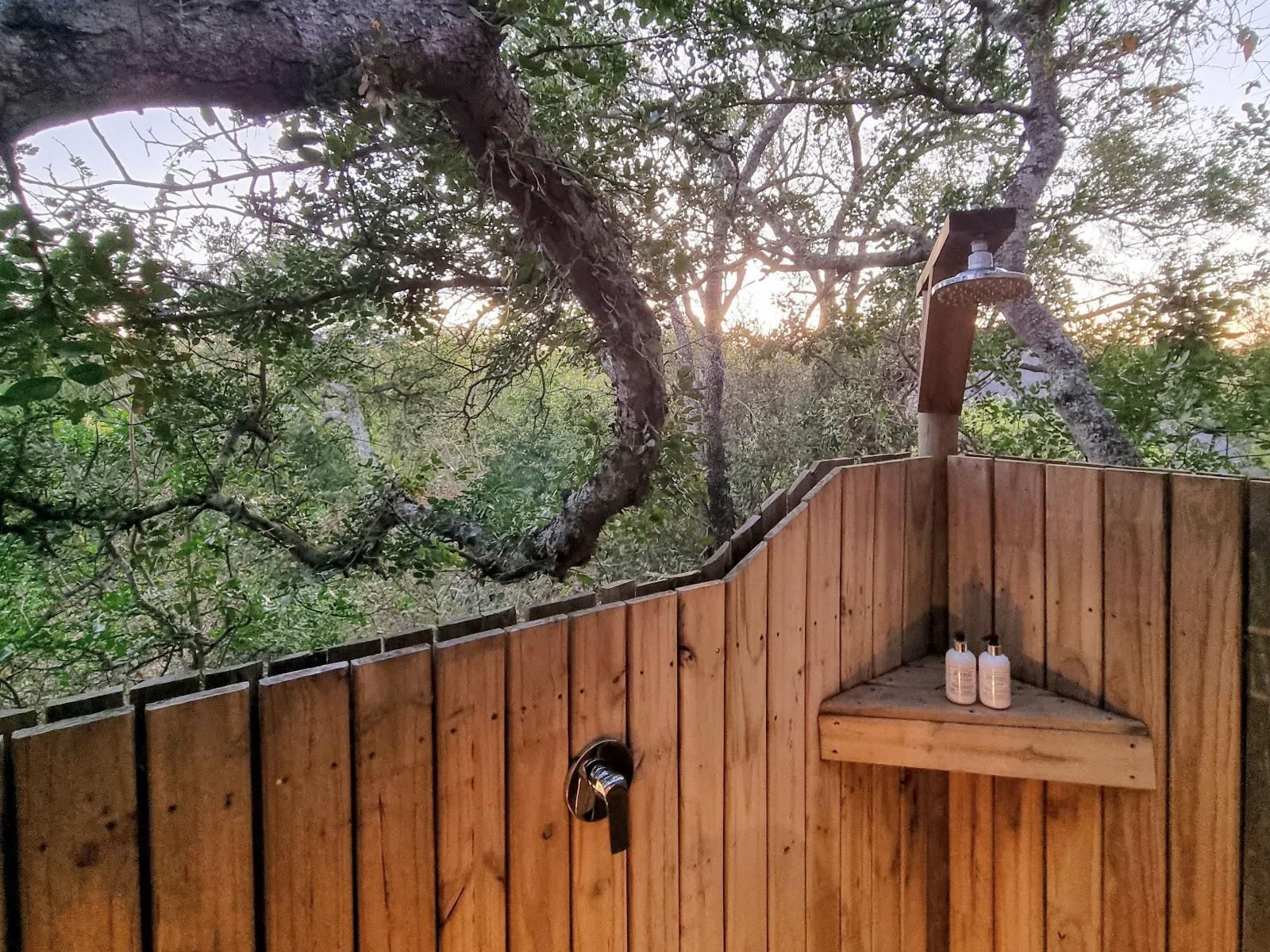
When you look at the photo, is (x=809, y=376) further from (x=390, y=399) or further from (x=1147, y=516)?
(x=1147, y=516)

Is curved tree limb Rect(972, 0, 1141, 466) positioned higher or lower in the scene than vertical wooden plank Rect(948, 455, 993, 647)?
higher

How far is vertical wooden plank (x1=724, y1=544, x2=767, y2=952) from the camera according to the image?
1.10 meters

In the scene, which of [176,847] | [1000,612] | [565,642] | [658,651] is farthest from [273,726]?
[1000,612]

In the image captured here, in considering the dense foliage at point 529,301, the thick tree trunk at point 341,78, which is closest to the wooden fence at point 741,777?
the dense foliage at point 529,301

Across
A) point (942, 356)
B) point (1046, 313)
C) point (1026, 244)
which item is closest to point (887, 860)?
point (942, 356)

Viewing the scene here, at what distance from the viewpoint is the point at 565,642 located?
914 millimetres

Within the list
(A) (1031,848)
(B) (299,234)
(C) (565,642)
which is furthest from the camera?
(B) (299,234)

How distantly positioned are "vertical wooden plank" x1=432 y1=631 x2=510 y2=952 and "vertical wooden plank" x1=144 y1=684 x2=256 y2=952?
0.22 meters

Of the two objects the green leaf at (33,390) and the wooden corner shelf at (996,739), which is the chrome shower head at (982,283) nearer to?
the wooden corner shelf at (996,739)

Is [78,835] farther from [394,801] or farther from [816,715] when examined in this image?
[816,715]

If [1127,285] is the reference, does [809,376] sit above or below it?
below

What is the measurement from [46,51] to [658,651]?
1453 mm

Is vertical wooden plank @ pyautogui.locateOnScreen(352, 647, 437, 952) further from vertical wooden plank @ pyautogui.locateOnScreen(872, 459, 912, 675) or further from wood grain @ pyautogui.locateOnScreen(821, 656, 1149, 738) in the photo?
vertical wooden plank @ pyautogui.locateOnScreen(872, 459, 912, 675)

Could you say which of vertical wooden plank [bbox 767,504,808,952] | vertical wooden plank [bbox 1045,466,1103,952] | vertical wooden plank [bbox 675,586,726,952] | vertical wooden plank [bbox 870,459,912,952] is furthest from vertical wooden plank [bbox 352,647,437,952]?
vertical wooden plank [bbox 1045,466,1103,952]
